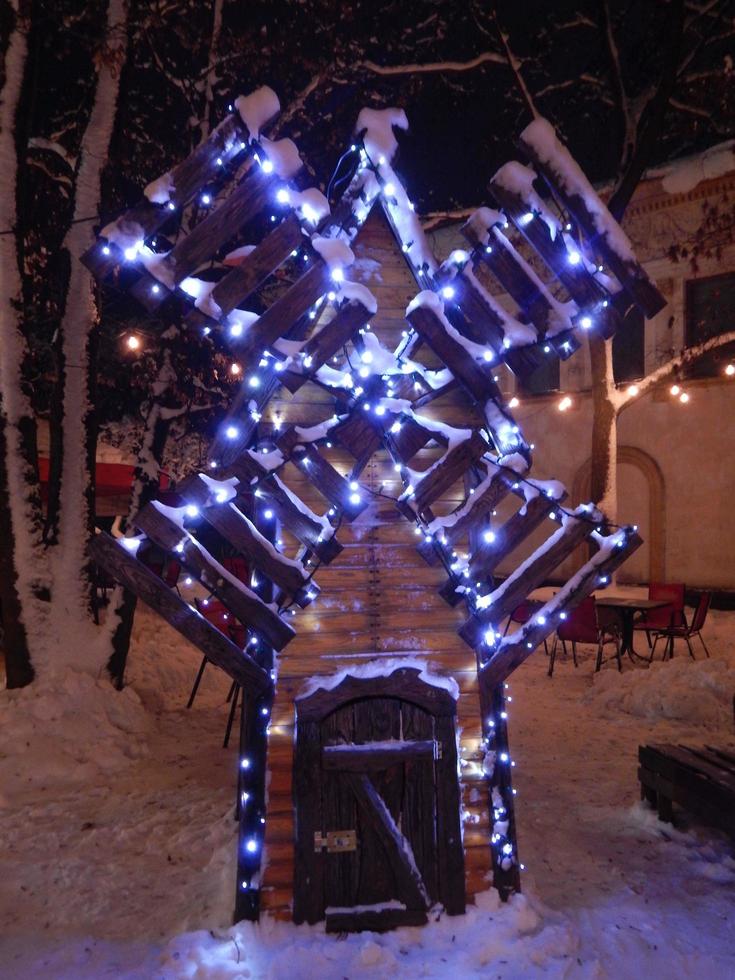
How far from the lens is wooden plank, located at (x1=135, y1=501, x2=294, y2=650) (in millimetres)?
4258

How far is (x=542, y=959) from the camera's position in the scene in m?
4.27

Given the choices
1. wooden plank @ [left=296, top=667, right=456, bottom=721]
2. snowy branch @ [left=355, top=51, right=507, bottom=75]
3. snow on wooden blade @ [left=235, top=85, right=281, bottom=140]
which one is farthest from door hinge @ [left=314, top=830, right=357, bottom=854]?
snowy branch @ [left=355, top=51, right=507, bottom=75]

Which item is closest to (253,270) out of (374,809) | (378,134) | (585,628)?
(378,134)

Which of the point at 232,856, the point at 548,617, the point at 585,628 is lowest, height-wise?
the point at 232,856

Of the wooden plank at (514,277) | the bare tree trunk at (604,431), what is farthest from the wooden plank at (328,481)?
the bare tree trunk at (604,431)

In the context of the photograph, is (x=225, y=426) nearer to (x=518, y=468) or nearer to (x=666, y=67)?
(x=518, y=468)

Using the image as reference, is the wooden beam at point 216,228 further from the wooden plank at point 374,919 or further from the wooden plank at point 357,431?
the wooden plank at point 374,919

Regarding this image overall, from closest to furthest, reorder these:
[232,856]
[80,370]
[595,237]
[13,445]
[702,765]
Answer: [595,237], [232,856], [702,765], [13,445], [80,370]

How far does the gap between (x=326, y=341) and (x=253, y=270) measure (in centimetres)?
62

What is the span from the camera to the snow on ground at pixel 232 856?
433 cm

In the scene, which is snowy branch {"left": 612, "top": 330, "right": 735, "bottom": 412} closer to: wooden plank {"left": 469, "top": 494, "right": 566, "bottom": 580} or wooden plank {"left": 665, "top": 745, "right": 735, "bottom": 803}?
wooden plank {"left": 665, "top": 745, "right": 735, "bottom": 803}

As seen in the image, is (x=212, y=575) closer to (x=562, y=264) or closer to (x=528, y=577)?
(x=528, y=577)

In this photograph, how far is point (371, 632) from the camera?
17.1 ft

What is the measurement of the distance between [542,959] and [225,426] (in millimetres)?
3762
